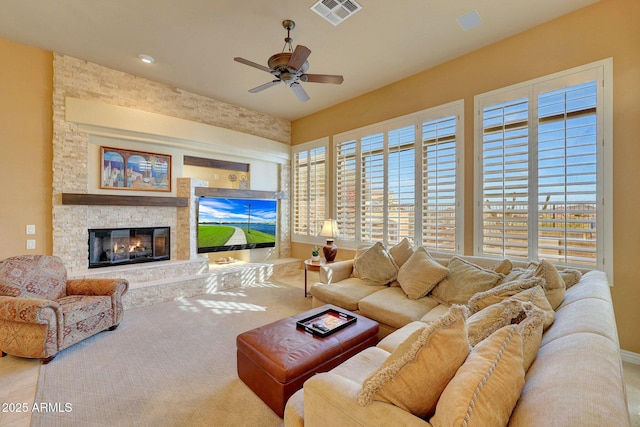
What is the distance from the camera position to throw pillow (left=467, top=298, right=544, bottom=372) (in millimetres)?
1107

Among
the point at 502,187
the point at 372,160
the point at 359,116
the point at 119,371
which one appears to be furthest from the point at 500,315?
the point at 359,116

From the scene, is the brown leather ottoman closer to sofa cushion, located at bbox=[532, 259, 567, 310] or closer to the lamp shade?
sofa cushion, located at bbox=[532, 259, 567, 310]

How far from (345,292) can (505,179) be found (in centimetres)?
222

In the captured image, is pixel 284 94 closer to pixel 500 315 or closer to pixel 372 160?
pixel 372 160

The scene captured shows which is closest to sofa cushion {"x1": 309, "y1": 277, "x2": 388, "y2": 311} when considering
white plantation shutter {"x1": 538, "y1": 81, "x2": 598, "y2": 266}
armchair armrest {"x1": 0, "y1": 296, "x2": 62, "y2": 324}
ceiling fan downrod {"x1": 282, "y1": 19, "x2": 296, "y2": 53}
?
white plantation shutter {"x1": 538, "y1": 81, "x2": 598, "y2": 266}

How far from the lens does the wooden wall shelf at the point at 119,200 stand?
364 centimetres

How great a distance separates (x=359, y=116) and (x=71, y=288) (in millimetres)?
4558

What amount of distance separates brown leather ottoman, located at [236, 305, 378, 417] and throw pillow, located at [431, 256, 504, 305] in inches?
36.7

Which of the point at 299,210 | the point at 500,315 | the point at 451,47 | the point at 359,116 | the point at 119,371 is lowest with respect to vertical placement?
the point at 119,371

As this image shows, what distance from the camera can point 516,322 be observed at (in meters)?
1.35

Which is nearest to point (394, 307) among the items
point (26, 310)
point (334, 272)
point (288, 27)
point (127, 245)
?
point (334, 272)

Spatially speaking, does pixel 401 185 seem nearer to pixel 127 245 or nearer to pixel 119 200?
pixel 119 200

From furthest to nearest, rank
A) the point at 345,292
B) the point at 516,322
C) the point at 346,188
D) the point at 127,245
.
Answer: the point at 346,188
the point at 127,245
the point at 345,292
the point at 516,322

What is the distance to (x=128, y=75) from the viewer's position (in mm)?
4066
